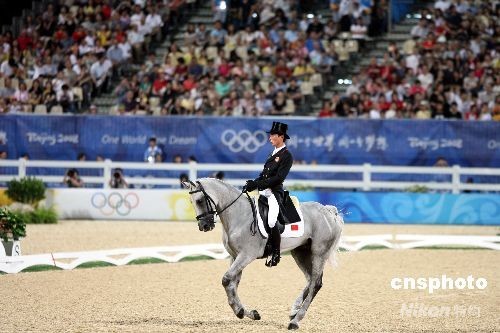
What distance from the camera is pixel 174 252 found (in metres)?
18.3

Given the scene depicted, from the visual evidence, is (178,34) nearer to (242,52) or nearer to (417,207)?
(242,52)

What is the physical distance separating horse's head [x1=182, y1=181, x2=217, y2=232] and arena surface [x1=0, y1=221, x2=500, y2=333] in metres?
1.06

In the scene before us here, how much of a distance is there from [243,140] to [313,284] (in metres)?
13.6

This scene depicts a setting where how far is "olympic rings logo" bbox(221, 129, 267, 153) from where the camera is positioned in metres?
24.8

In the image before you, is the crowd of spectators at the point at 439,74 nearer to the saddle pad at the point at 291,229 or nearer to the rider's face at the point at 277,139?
the rider's face at the point at 277,139

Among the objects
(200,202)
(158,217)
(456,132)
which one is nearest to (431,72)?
(456,132)

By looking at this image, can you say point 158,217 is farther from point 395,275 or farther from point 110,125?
point 395,275

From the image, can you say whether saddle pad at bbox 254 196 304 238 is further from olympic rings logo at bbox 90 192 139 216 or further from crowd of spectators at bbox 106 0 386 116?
crowd of spectators at bbox 106 0 386 116

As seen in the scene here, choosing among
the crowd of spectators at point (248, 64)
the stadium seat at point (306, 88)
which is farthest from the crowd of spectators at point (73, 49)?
the stadium seat at point (306, 88)

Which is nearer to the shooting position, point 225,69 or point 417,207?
point 417,207

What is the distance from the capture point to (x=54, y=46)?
30219 millimetres

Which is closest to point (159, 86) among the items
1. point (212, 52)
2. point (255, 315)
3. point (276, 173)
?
point (212, 52)

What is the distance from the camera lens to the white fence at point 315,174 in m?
24.2

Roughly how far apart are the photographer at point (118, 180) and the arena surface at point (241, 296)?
5026 millimetres
